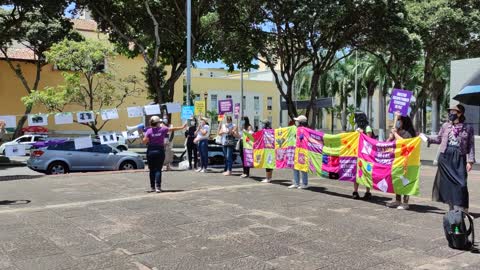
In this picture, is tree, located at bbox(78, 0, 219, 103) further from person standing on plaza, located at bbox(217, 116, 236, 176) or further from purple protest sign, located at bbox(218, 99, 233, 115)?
person standing on plaza, located at bbox(217, 116, 236, 176)

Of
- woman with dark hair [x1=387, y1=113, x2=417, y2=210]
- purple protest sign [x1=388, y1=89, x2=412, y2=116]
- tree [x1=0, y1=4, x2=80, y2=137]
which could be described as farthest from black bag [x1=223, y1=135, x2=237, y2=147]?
tree [x1=0, y1=4, x2=80, y2=137]

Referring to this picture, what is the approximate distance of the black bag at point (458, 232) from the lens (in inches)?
241

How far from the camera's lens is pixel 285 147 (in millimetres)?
11992

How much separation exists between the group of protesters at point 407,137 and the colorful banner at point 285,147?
1.09ft

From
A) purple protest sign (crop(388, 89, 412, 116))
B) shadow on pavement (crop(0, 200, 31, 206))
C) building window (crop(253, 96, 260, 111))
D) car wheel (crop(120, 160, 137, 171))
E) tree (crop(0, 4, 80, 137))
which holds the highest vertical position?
tree (crop(0, 4, 80, 137))

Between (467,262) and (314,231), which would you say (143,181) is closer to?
(314,231)

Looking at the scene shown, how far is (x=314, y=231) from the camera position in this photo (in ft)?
23.2

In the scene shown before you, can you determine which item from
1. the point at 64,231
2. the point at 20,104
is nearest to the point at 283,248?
the point at 64,231

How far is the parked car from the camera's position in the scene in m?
17.4

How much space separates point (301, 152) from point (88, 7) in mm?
15931

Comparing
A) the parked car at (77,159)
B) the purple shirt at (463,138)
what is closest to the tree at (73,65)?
the parked car at (77,159)

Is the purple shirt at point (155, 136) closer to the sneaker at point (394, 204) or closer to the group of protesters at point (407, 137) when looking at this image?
the group of protesters at point (407, 137)

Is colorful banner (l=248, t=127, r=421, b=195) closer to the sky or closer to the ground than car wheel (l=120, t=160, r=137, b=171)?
closer to the sky

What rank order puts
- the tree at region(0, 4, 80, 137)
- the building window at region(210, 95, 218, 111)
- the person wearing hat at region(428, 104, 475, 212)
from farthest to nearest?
the building window at region(210, 95, 218, 111) → the tree at region(0, 4, 80, 137) → the person wearing hat at region(428, 104, 475, 212)
